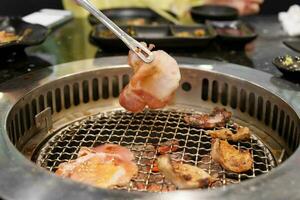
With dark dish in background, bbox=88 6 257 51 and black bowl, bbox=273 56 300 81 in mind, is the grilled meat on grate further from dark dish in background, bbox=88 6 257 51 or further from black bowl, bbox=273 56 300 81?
dark dish in background, bbox=88 6 257 51

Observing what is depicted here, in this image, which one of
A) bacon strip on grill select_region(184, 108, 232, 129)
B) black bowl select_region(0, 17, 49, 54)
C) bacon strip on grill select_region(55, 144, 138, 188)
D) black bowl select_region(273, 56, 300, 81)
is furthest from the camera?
black bowl select_region(0, 17, 49, 54)

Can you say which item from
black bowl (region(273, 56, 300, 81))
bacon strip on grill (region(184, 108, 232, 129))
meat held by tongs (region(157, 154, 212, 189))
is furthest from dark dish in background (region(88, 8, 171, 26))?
meat held by tongs (region(157, 154, 212, 189))

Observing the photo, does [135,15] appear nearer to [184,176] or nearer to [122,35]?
[122,35]

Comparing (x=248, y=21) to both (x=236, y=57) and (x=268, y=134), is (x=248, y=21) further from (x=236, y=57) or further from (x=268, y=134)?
(x=268, y=134)

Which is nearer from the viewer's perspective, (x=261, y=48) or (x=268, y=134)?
(x=268, y=134)

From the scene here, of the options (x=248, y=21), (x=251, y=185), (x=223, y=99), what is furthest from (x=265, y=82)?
(x=248, y=21)

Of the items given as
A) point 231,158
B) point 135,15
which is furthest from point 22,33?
point 231,158
